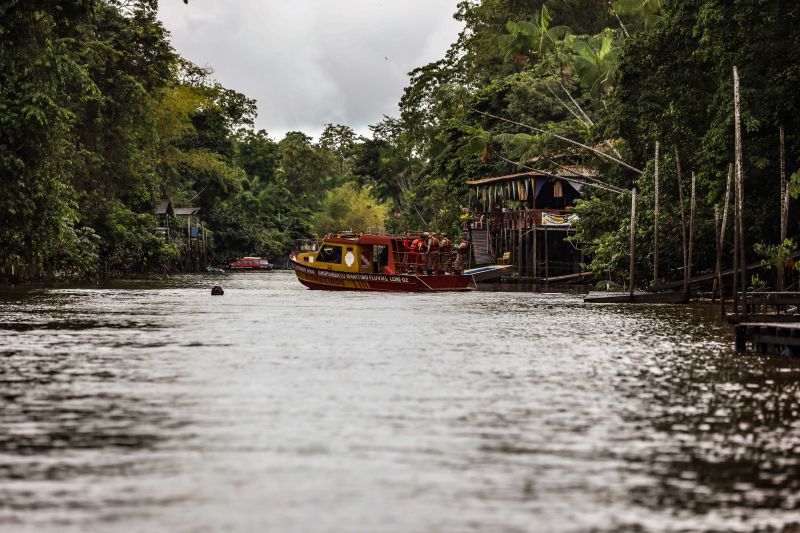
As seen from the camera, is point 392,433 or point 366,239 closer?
point 392,433

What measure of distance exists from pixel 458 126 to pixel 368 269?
18.1 m

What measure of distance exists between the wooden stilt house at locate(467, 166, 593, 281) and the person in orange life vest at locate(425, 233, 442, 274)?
8.47 m

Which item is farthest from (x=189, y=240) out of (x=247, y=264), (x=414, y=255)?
(x=414, y=255)

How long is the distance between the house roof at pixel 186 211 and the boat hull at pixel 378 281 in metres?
41.3

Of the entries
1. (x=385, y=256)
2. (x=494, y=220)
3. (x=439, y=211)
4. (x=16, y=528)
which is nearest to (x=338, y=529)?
(x=16, y=528)

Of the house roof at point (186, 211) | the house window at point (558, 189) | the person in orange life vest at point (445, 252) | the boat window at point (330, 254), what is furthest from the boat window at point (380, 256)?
the house roof at point (186, 211)

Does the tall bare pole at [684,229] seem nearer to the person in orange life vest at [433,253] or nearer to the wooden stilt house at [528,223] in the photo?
the person in orange life vest at [433,253]

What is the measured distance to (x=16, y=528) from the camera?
784cm

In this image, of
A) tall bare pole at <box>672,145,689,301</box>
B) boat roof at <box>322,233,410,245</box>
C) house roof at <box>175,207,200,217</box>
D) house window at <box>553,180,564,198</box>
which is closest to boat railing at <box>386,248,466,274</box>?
boat roof at <box>322,233,410,245</box>

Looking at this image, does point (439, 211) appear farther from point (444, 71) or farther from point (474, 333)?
point (474, 333)

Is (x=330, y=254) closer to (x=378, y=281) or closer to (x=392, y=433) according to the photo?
(x=378, y=281)

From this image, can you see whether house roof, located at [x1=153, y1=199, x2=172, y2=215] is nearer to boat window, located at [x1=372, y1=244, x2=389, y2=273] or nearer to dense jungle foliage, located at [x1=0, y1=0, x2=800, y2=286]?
dense jungle foliage, located at [x1=0, y1=0, x2=800, y2=286]

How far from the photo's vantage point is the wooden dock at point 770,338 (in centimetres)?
1952

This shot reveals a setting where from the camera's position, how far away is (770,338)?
65.6 ft
